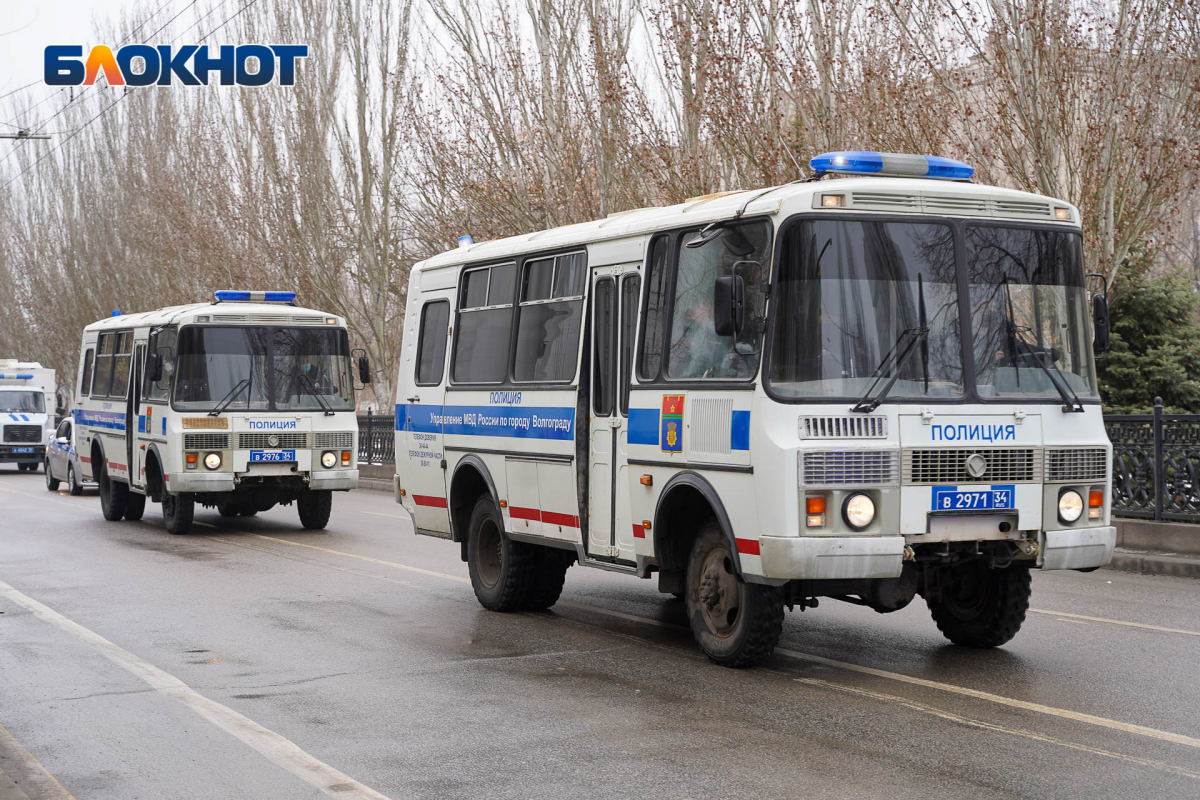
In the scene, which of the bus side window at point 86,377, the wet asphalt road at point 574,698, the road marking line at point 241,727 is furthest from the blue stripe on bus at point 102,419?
the road marking line at point 241,727

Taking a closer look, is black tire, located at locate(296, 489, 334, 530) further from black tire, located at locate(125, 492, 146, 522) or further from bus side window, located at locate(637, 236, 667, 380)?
bus side window, located at locate(637, 236, 667, 380)

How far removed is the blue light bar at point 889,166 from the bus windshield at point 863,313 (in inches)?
22.9

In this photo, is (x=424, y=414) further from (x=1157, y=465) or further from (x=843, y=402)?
(x=1157, y=465)

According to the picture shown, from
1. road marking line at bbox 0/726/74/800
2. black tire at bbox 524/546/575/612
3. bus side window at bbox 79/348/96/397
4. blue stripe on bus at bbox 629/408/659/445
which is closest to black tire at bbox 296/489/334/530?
bus side window at bbox 79/348/96/397

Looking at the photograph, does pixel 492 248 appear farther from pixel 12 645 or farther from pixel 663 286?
pixel 12 645

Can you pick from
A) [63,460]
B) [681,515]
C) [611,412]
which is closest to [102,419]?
[63,460]

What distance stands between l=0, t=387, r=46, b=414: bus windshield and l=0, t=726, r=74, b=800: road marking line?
114 feet

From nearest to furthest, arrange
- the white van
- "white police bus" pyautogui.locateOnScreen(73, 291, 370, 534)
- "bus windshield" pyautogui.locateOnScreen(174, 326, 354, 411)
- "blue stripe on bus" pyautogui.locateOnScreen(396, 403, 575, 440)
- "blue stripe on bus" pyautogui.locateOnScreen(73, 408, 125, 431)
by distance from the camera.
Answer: "blue stripe on bus" pyautogui.locateOnScreen(396, 403, 575, 440) → "white police bus" pyautogui.locateOnScreen(73, 291, 370, 534) → "bus windshield" pyautogui.locateOnScreen(174, 326, 354, 411) → "blue stripe on bus" pyautogui.locateOnScreen(73, 408, 125, 431) → the white van

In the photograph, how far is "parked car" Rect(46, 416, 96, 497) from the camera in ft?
90.6

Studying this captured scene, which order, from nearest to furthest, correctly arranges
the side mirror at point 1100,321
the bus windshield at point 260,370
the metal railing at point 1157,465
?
the side mirror at point 1100,321, the metal railing at point 1157,465, the bus windshield at point 260,370

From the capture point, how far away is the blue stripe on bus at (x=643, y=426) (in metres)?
8.77

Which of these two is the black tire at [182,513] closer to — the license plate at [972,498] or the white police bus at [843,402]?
the white police bus at [843,402]

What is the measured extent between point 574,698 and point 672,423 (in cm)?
185

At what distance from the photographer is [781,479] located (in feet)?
24.6
